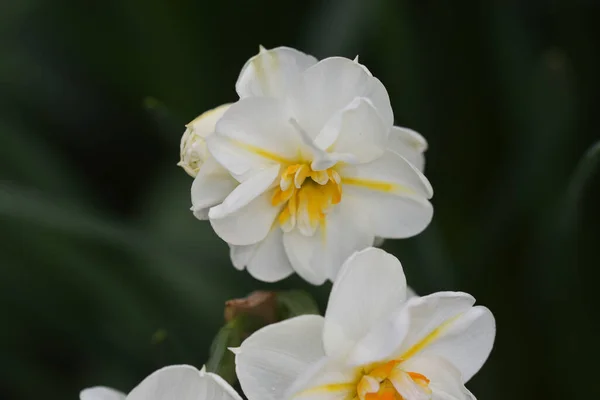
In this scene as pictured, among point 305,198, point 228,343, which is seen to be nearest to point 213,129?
point 305,198

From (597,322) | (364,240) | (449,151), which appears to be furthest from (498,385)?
(364,240)

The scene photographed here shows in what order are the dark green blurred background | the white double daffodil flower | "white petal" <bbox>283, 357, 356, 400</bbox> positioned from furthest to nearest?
1. the dark green blurred background
2. the white double daffodil flower
3. "white petal" <bbox>283, 357, 356, 400</bbox>

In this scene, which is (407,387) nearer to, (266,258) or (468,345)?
(468,345)

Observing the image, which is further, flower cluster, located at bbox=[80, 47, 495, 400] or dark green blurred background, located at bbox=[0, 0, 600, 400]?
dark green blurred background, located at bbox=[0, 0, 600, 400]

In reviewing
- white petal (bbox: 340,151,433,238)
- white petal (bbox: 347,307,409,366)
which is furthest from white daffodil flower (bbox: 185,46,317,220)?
white petal (bbox: 347,307,409,366)

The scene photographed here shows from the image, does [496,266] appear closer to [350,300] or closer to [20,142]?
[350,300]

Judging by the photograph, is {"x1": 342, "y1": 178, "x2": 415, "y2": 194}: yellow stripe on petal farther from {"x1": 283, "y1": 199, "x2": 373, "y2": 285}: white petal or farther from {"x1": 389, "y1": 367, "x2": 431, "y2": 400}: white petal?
{"x1": 389, "y1": 367, "x2": 431, "y2": 400}: white petal

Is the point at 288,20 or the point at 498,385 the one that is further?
the point at 288,20

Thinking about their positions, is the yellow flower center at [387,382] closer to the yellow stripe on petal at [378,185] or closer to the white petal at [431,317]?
the white petal at [431,317]
